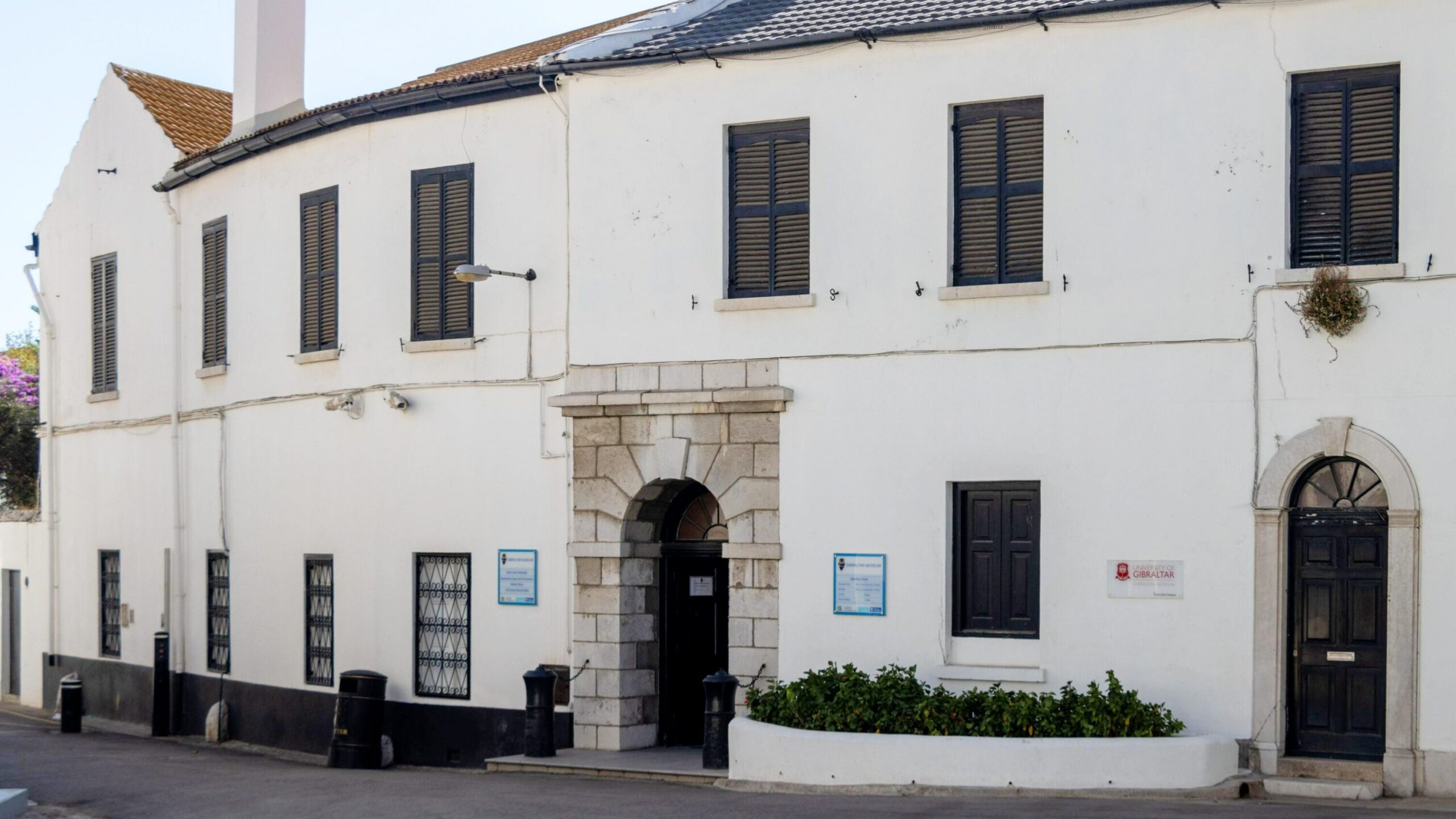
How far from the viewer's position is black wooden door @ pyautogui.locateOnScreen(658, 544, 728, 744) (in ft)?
60.2

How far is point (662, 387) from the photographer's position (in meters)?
17.6

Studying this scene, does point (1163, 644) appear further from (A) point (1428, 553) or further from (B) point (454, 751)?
(B) point (454, 751)

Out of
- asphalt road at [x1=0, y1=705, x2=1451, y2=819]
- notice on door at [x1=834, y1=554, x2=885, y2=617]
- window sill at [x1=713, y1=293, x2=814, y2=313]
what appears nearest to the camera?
asphalt road at [x1=0, y1=705, x2=1451, y2=819]

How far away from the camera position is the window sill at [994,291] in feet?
52.0

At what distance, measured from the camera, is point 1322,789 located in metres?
14.4

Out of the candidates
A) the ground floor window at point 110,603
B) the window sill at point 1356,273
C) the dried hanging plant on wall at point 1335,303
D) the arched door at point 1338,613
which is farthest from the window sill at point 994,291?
the ground floor window at point 110,603

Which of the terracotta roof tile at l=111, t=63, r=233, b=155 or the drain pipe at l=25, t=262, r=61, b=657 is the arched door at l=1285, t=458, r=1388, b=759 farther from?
the drain pipe at l=25, t=262, r=61, b=657

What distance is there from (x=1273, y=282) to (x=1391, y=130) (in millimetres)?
1525

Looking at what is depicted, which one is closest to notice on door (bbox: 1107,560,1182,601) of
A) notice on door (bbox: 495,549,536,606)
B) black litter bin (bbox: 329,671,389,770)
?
notice on door (bbox: 495,549,536,606)

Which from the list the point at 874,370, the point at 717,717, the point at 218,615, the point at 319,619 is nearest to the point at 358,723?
the point at 319,619

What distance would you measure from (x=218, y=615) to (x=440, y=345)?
6.14 metres

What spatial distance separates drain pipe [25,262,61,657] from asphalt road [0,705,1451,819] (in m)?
7.20

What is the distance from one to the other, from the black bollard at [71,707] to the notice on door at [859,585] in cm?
1273

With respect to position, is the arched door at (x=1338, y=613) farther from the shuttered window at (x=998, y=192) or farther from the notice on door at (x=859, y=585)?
the notice on door at (x=859, y=585)
